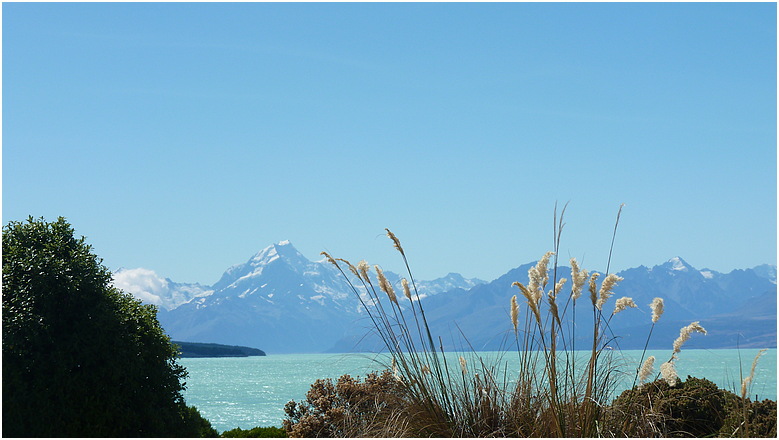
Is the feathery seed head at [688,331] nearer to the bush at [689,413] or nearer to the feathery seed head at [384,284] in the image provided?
the bush at [689,413]

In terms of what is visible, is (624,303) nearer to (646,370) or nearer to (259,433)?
(646,370)

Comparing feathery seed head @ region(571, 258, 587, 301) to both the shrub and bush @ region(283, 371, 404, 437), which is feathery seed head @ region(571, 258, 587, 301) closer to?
the shrub

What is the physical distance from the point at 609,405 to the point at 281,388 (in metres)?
62.7

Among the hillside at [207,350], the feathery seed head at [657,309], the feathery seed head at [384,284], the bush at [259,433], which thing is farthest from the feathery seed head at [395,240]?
the hillside at [207,350]

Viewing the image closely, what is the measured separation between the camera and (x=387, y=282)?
4.33 m

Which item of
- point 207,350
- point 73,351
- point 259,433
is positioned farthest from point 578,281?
point 207,350

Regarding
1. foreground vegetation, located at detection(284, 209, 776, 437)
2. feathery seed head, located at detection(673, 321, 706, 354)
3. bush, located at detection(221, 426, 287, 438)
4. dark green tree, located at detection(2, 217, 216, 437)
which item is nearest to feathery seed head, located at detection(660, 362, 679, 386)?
foreground vegetation, located at detection(284, 209, 776, 437)

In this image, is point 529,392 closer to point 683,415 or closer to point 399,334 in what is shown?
point 399,334

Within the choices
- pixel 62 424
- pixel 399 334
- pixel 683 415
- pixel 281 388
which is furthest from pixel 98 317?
pixel 281 388

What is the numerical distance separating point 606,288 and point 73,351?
4.14 m

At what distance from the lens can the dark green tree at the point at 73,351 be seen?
17.8 ft

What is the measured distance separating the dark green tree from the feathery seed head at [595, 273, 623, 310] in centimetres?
387

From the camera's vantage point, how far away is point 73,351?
5633mm

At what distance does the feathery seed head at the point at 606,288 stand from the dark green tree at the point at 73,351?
3873mm
